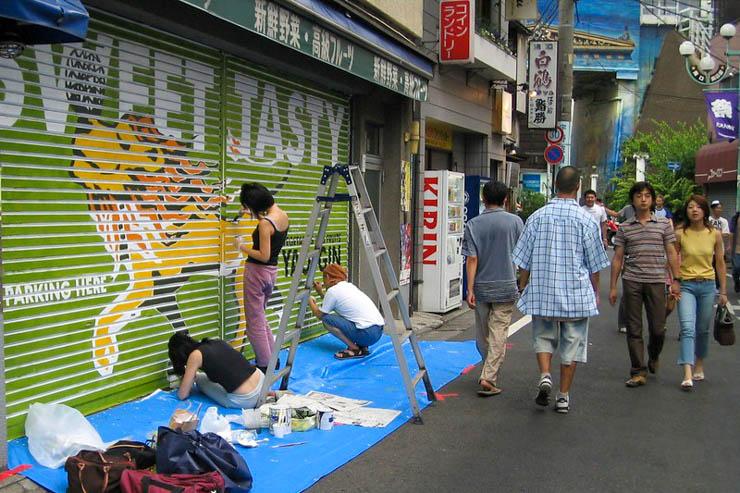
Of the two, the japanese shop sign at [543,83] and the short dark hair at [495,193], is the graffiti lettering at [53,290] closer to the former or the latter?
the short dark hair at [495,193]

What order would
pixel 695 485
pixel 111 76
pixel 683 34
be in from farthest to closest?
1. pixel 683 34
2. pixel 111 76
3. pixel 695 485

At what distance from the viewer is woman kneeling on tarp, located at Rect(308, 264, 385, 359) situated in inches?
302

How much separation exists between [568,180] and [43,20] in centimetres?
411

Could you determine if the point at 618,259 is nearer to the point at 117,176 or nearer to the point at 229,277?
the point at 229,277

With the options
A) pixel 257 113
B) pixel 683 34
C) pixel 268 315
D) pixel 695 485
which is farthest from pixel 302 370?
pixel 683 34

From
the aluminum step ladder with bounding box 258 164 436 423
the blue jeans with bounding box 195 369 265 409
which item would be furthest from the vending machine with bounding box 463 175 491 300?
the blue jeans with bounding box 195 369 265 409

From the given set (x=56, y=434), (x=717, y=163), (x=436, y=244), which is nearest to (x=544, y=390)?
(x=56, y=434)

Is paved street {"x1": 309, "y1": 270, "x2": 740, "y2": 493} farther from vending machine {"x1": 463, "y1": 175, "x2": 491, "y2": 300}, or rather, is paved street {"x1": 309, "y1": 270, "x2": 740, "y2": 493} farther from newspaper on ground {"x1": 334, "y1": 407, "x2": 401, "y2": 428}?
vending machine {"x1": 463, "y1": 175, "x2": 491, "y2": 300}

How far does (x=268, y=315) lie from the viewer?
777cm

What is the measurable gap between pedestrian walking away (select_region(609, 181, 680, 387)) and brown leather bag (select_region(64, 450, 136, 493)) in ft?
15.5

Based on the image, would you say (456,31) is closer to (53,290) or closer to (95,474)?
(53,290)

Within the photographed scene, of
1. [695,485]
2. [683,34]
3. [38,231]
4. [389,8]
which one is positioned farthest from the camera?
[683,34]

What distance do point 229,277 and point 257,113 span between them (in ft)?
5.78

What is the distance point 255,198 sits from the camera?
21.1 ft
